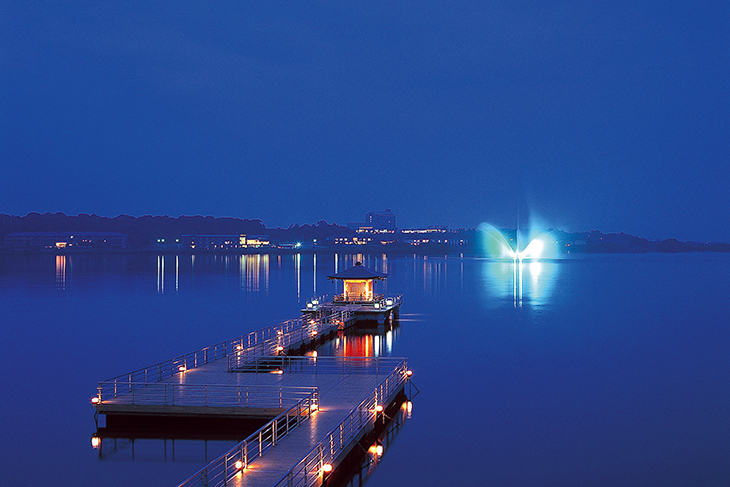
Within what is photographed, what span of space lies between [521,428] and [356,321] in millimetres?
25980

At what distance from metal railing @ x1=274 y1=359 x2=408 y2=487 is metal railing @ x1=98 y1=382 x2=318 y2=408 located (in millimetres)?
1744

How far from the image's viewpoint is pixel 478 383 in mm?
31891

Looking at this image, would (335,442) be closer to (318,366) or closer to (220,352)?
(318,366)

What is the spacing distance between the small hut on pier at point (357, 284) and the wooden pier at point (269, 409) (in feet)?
65.3

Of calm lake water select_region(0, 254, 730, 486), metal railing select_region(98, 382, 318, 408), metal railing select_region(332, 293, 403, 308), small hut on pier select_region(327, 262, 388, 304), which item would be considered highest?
small hut on pier select_region(327, 262, 388, 304)

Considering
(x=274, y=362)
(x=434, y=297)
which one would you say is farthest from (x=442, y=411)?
(x=434, y=297)

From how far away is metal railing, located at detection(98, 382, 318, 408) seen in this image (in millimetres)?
21000

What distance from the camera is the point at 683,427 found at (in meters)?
24.5

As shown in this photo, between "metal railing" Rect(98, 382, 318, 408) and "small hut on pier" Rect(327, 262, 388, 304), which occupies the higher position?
"small hut on pier" Rect(327, 262, 388, 304)

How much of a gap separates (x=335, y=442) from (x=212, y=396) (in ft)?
20.9

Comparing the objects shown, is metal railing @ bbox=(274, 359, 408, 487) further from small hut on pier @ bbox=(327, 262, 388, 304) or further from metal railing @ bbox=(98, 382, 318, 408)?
small hut on pier @ bbox=(327, 262, 388, 304)

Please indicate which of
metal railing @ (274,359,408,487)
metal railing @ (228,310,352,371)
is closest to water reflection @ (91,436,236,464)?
metal railing @ (274,359,408,487)

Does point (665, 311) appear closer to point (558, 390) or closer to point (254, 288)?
point (558, 390)

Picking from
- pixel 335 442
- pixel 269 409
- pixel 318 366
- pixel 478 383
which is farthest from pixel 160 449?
pixel 478 383
